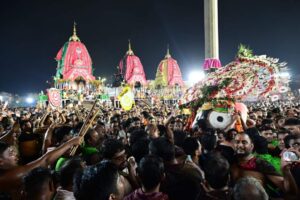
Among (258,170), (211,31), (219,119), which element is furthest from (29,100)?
(258,170)

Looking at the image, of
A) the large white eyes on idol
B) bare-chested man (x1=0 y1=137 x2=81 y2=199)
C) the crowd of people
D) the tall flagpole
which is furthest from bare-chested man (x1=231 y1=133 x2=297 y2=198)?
the tall flagpole

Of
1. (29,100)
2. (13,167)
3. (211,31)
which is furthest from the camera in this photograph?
(29,100)

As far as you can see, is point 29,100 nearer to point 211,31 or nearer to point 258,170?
point 211,31

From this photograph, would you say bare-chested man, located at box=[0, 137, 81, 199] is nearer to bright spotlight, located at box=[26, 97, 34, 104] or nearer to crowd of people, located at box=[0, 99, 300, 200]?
crowd of people, located at box=[0, 99, 300, 200]

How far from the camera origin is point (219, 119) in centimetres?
762

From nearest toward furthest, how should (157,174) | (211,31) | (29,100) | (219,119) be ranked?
1. (157,174)
2. (219,119)
3. (211,31)
4. (29,100)

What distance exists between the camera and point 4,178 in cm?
278

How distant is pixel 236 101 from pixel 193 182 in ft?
20.0

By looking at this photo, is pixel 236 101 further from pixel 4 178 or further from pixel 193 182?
pixel 4 178

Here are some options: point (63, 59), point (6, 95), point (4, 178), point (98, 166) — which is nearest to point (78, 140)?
point (4, 178)

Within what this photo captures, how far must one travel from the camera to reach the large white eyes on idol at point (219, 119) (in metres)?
7.47

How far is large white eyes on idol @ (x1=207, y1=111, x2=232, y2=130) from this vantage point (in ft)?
24.5

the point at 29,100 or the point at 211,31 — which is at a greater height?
the point at 211,31

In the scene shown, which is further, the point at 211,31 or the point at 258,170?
the point at 211,31
